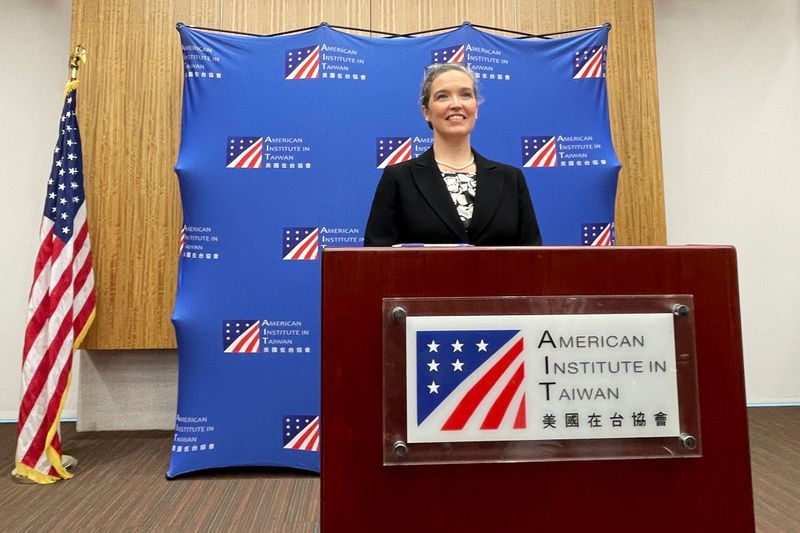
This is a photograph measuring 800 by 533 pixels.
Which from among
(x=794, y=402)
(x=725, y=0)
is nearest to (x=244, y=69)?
(x=725, y=0)

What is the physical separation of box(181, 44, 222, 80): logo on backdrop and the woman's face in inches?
73.0

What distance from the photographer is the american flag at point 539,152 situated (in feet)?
9.49

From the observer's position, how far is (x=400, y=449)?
2.49 feet

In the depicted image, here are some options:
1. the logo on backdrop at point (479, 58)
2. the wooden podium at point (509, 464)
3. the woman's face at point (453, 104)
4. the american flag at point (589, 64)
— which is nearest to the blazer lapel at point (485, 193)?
the woman's face at point (453, 104)

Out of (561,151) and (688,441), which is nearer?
(688,441)

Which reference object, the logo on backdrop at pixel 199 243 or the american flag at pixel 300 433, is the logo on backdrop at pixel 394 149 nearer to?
the logo on backdrop at pixel 199 243

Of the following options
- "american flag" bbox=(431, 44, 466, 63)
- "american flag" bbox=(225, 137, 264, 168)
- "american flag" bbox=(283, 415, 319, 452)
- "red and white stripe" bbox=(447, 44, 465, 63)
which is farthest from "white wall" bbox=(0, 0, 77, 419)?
"red and white stripe" bbox=(447, 44, 465, 63)

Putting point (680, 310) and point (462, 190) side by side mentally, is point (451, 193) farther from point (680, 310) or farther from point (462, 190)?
point (680, 310)

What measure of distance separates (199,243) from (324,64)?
1223 mm

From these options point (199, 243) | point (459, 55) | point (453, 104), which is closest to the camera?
point (453, 104)

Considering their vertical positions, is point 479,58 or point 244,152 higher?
point 479,58

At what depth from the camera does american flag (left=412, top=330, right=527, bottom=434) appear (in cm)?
77

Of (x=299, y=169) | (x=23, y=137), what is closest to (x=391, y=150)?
(x=299, y=169)

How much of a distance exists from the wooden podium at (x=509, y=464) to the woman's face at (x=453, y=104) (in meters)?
0.76
